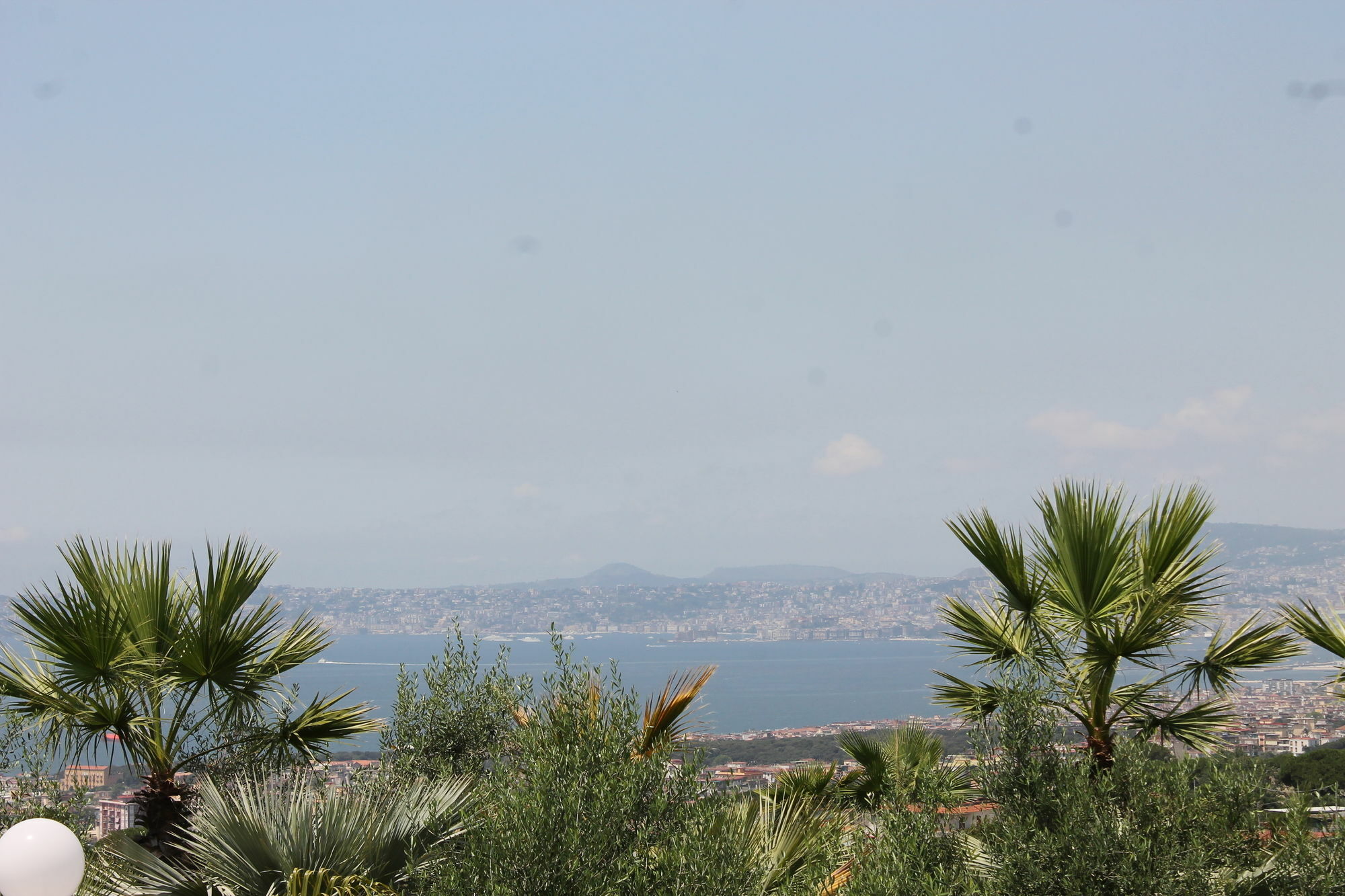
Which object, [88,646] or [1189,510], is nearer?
[88,646]

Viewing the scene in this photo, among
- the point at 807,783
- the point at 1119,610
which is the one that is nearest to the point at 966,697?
the point at 1119,610

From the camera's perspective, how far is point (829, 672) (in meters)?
139

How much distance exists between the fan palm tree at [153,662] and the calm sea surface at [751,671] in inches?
1499

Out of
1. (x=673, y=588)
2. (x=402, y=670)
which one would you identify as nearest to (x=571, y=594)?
(x=673, y=588)

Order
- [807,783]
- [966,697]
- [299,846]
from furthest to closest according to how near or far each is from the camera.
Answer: [807,783]
[966,697]
[299,846]

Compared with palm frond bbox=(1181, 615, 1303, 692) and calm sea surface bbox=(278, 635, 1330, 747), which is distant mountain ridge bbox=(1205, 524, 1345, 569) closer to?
calm sea surface bbox=(278, 635, 1330, 747)

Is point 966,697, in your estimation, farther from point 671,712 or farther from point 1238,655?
point 671,712

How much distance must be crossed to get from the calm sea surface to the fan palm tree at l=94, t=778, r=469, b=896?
3899 cm

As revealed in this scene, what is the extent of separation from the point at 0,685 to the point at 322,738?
2.10 metres

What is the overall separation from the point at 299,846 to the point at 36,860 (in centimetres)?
121

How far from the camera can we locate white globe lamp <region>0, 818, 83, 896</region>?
196 inches

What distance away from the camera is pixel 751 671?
14050 centimetres

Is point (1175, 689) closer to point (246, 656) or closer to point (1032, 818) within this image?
point (1032, 818)

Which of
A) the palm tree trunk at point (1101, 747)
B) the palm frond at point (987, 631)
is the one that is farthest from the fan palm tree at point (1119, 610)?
the palm frond at point (987, 631)
